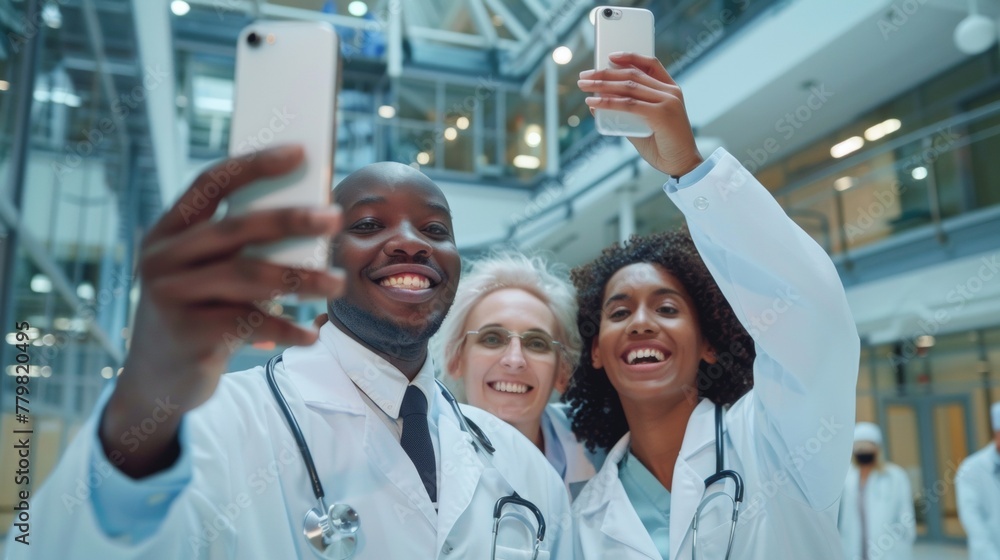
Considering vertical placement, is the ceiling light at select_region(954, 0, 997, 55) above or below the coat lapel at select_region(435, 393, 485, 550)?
above

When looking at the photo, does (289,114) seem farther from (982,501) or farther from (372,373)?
(982,501)

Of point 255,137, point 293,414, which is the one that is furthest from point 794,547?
point 255,137

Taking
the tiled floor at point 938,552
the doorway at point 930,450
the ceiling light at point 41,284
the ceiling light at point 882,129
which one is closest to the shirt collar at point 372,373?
the ceiling light at point 41,284

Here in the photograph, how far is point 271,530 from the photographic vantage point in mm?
1246

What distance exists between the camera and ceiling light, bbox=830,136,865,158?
29.4 ft

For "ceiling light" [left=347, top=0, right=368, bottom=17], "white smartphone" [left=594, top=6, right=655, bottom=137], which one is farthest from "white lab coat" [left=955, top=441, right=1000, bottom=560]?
"ceiling light" [left=347, top=0, right=368, bottom=17]

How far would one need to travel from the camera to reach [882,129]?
872 cm

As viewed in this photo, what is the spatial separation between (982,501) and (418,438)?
495 cm

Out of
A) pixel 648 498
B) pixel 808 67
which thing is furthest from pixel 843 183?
pixel 648 498

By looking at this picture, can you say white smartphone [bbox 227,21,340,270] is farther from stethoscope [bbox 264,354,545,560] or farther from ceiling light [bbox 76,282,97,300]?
ceiling light [bbox 76,282,97,300]

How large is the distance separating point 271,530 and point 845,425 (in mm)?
1149

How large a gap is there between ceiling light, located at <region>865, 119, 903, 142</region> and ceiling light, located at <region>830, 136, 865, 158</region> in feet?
0.33

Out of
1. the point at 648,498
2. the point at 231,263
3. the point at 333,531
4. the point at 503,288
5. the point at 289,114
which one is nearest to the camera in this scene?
the point at 231,263

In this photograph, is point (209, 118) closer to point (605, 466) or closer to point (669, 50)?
point (669, 50)
